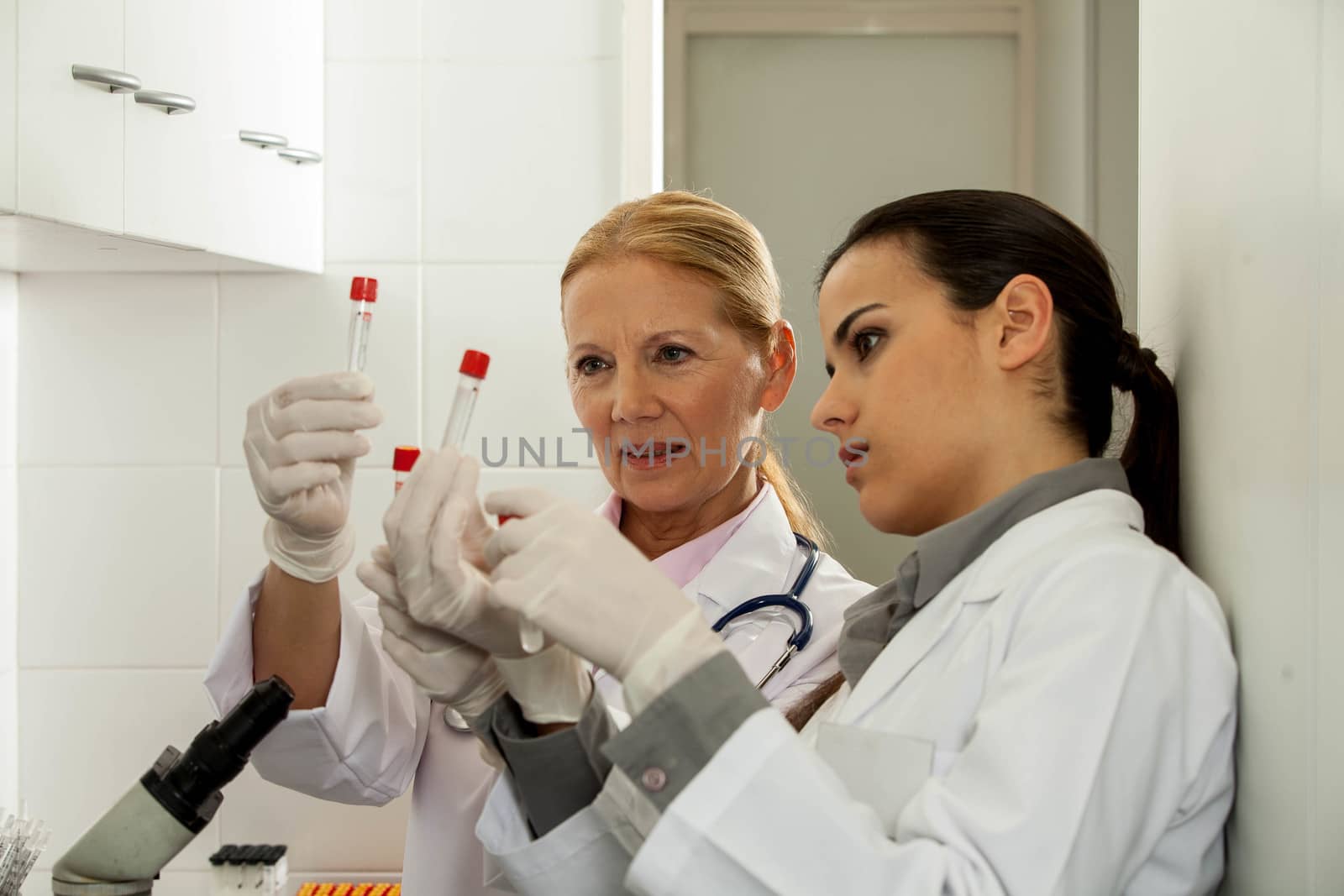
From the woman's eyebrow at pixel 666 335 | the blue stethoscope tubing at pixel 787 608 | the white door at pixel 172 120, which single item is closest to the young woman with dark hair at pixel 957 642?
the blue stethoscope tubing at pixel 787 608

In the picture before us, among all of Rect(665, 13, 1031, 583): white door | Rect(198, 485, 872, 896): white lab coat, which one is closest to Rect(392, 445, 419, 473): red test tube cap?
Rect(198, 485, 872, 896): white lab coat

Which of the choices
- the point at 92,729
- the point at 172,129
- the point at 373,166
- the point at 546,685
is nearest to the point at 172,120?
the point at 172,129

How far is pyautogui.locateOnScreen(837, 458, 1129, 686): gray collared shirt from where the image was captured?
0.87 metres

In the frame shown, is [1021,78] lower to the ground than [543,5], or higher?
higher

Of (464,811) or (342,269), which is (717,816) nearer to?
(464,811)

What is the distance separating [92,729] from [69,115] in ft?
3.72

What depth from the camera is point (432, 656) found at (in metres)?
→ 1.02

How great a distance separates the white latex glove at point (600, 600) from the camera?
31.4 inches

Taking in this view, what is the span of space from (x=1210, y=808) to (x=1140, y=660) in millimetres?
188

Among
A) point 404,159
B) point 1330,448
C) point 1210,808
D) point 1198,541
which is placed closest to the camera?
point 1330,448

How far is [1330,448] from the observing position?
2.14 ft

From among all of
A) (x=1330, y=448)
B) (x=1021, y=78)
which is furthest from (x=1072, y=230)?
(x=1021, y=78)

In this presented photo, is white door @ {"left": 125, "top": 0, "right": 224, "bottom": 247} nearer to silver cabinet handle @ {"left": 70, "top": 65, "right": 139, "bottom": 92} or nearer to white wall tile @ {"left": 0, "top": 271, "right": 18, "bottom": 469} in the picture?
silver cabinet handle @ {"left": 70, "top": 65, "right": 139, "bottom": 92}

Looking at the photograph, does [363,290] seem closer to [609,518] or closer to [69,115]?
[69,115]
